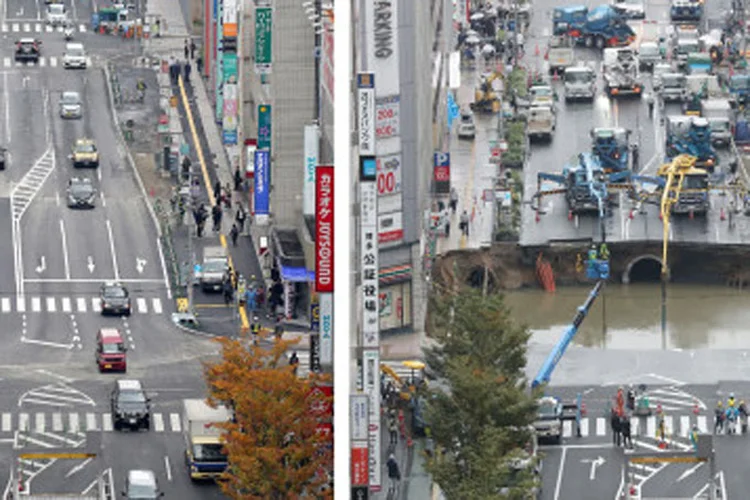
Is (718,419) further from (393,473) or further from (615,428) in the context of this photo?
(393,473)

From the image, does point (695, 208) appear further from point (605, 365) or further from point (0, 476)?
point (0, 476)

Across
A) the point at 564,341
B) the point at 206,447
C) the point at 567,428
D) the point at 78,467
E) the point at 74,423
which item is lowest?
the point at 78,467

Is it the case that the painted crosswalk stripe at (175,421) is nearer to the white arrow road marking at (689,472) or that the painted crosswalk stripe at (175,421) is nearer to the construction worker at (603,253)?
the construction worker at (603,253)

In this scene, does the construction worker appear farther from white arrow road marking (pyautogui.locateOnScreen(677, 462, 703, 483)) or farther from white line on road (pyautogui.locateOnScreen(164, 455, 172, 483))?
white line on road (pyautogui.locateOnScreen(164, 455, 172, 483))

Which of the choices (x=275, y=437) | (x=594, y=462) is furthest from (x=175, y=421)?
(x=594, y=462)

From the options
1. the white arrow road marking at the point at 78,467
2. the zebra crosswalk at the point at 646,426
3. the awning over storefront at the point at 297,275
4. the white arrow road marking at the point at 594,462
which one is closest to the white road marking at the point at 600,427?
the zebra crosswalk at the point at 646,426
